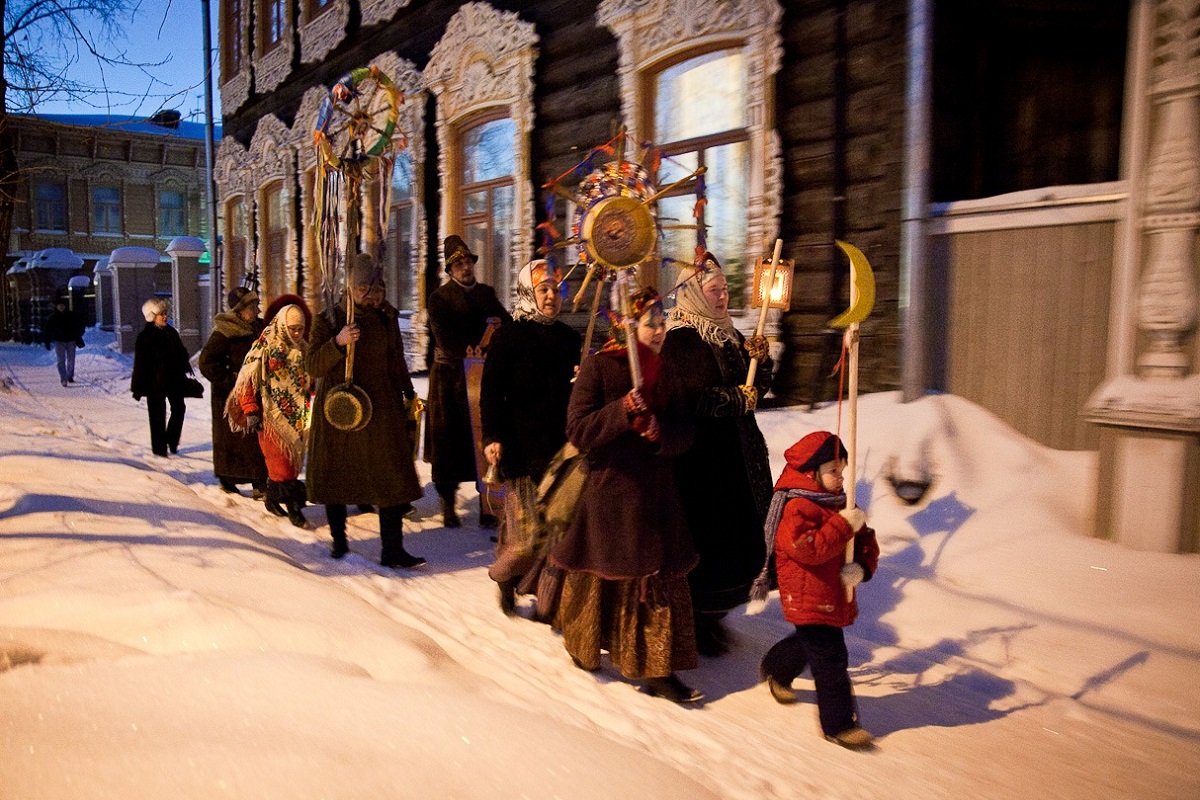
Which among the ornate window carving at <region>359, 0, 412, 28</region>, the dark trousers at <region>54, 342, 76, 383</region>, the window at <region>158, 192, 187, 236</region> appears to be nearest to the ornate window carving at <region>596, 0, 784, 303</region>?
the ornate window carving at <region>359, 0, 412, 28</region>

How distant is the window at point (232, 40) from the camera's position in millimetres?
16734

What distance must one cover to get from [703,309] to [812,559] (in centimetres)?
133

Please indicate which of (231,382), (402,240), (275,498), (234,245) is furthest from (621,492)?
(234,245)

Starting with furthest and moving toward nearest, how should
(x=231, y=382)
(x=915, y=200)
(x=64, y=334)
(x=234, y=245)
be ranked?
(x=234, y=245) → (x=64, y=334) → (x=231, y=382) → (x=915, y=200)

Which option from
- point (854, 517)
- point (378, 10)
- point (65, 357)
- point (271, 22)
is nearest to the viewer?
point (854, 517)

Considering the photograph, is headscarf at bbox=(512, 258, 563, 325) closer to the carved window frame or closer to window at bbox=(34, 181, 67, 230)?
the carved window frame

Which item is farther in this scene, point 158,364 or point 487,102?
point 487,102

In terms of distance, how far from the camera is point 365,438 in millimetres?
4988

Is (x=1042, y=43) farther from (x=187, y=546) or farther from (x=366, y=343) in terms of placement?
(x=187, y=546)

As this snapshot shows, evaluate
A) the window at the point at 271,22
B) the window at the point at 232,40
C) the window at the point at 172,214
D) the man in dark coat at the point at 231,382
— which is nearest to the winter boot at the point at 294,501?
the man in dark coat at the point at 231,382

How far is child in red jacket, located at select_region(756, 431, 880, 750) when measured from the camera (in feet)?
9.75

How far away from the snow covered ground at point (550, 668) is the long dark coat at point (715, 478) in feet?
1.32

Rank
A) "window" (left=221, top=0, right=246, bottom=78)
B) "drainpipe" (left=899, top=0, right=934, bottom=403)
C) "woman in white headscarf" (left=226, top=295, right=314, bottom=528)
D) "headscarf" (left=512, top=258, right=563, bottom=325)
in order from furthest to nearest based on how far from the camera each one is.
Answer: "window" (left=221, top=0, right=246, bottom=78) < "woman in white headscarf" (left=226, top=295, right=314, bottom=528) < "drainpipe" (left=899, top=0, right=934, bottom=403) < "headscarf" (left=512, top=258, right=563, bottom=325)

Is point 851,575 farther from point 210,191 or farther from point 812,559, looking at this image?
point 210,191
